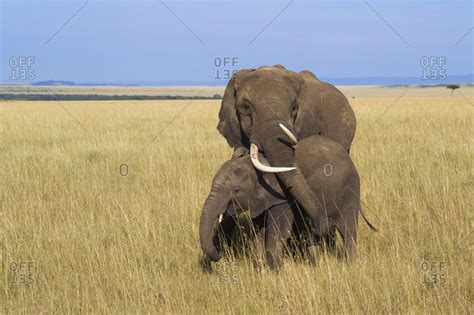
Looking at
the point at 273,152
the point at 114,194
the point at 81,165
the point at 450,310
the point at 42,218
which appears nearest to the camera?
the point at 450,310

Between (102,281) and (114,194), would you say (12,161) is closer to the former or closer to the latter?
(114,194)

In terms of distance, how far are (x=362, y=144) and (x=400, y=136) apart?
2287mm

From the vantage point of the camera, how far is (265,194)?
5699 millimetres

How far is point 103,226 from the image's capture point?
7.62 m

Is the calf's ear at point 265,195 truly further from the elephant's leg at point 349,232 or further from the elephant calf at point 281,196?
the elephant's leg at point 349,232

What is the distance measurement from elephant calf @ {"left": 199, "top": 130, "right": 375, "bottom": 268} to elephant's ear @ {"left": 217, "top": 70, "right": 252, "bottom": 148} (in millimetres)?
819

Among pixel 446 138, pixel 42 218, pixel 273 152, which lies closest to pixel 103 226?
pixel 42 218

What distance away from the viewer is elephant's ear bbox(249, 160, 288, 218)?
223 inches

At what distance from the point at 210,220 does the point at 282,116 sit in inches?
52.0

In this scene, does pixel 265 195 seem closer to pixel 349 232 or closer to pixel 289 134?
pixel 289 134

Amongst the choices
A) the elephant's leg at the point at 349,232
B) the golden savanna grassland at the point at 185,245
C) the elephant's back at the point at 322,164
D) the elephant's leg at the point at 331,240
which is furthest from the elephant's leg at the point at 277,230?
the elephant's leg at the point at 331,240

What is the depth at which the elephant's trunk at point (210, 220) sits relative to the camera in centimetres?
532

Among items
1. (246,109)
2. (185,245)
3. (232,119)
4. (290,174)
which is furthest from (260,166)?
(185,245)

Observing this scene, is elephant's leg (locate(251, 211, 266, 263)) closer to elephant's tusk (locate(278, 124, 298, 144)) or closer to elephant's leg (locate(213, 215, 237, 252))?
elephant's leg (locate(213, 215, 237, 252))
